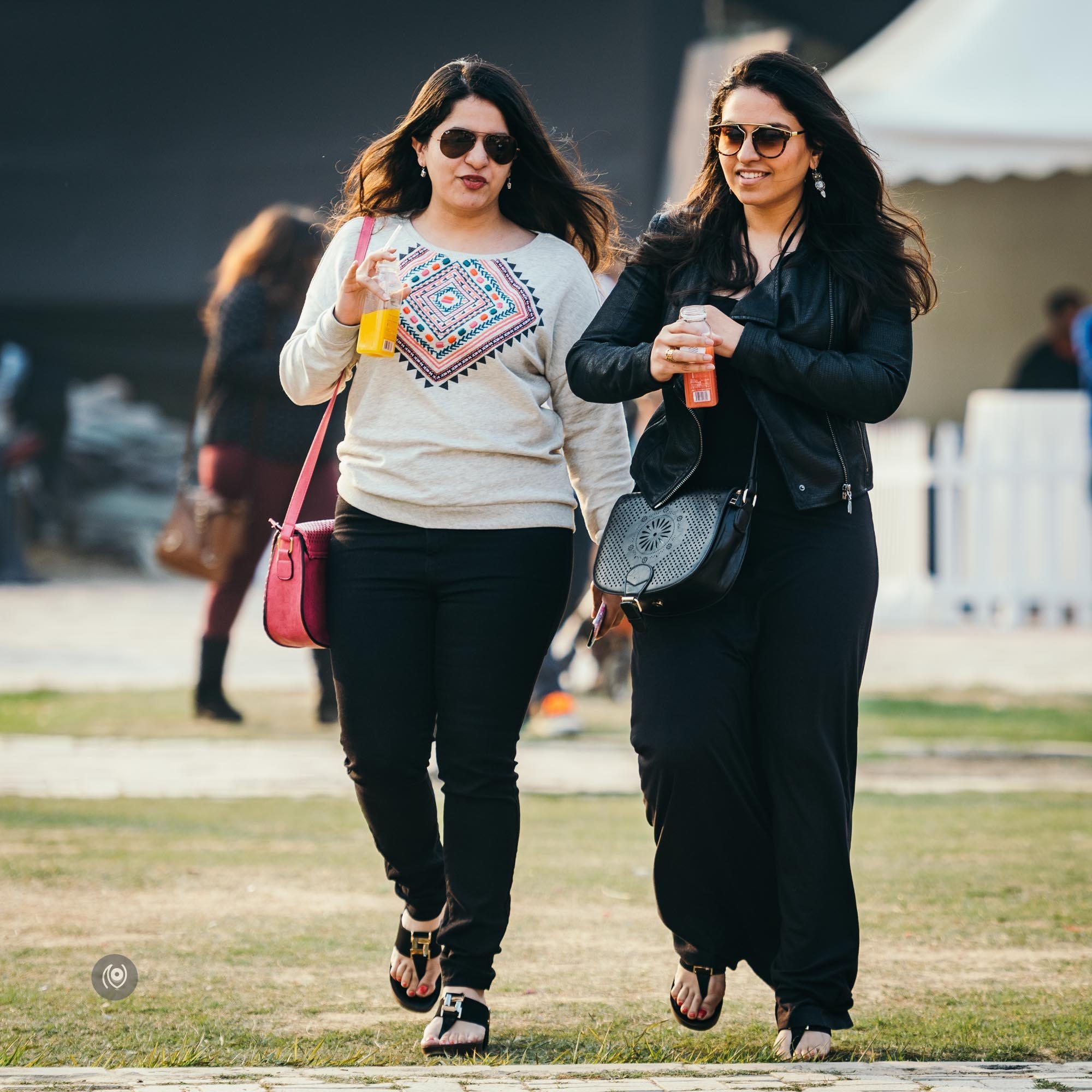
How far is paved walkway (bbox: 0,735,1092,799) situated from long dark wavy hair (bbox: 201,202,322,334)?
184 centimetres

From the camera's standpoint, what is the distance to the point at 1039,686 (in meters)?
9.83

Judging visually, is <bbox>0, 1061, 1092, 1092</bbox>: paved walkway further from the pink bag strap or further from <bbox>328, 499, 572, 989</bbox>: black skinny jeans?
the pink bag strap

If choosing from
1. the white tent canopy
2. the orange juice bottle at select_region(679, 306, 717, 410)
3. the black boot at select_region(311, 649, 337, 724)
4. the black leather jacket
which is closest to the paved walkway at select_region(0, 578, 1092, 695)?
the black boot at select_region(311, 649, 337, 724)

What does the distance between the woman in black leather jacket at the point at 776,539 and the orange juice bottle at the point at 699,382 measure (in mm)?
36

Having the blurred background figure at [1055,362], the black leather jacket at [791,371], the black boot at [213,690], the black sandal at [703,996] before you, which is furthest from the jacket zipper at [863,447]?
the blurred background figure at [1055,362]

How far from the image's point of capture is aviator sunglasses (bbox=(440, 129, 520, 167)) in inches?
143

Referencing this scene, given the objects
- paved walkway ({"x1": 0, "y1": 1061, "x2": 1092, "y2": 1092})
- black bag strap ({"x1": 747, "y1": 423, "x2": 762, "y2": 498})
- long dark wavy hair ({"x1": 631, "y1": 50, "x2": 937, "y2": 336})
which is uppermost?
long dark wavy hair ({"x1": 631, "y1": 50, "x2": 937, "y2": 336})

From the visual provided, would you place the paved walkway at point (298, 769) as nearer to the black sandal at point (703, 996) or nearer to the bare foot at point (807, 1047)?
the black sandal at point (703, 996)

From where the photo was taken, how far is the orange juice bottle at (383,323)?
134 inches

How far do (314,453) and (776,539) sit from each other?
3.38ft

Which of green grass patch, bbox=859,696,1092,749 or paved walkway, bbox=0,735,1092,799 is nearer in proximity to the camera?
paved walkway, bbox=0,735,1092,799

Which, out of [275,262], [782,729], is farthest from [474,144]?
[275,262]

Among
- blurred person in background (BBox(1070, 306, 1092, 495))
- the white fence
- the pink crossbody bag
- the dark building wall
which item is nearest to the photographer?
the pink crossbody bag

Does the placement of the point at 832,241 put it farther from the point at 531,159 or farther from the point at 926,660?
the point at 926,660
